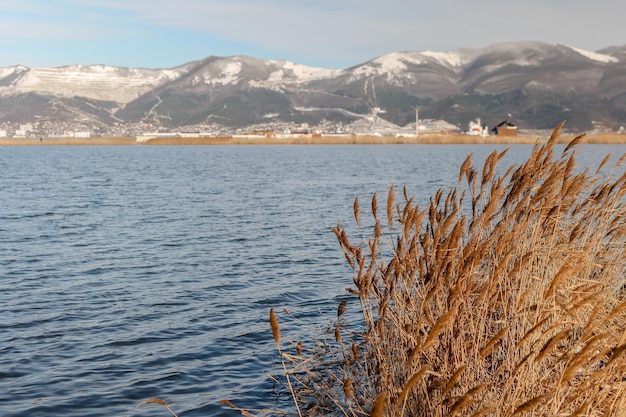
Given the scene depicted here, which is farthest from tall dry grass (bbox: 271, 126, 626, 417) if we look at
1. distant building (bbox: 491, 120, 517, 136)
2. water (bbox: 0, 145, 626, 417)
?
distant building (bbox: 491, 120, 517, 136)

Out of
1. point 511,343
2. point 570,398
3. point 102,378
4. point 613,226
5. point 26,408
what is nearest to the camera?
point 570,398

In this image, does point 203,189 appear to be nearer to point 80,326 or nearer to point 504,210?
point 80,326

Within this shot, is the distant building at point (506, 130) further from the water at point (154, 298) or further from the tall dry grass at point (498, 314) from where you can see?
the tall dry grass at point (498, 314)

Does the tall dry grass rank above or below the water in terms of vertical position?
above

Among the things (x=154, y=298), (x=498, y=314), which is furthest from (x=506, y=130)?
(x=498, y=314)

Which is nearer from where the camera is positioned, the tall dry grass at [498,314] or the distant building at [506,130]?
the tall dry grass at [498,314]

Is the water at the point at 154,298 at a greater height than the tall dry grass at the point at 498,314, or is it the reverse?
the tall dry grass at the point at 498,314

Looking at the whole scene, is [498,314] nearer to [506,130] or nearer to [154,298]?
[154,298]

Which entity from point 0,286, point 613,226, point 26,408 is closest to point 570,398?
point 613,226

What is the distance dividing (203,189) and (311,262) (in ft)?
91.4

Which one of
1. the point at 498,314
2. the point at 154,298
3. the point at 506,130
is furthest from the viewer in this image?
the point at 506,130

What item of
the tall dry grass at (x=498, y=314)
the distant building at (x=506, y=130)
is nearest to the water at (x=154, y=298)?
the tall dry grass at (x=498, y=314)

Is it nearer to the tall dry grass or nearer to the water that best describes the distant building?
the water

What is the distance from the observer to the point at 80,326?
13039 mm
